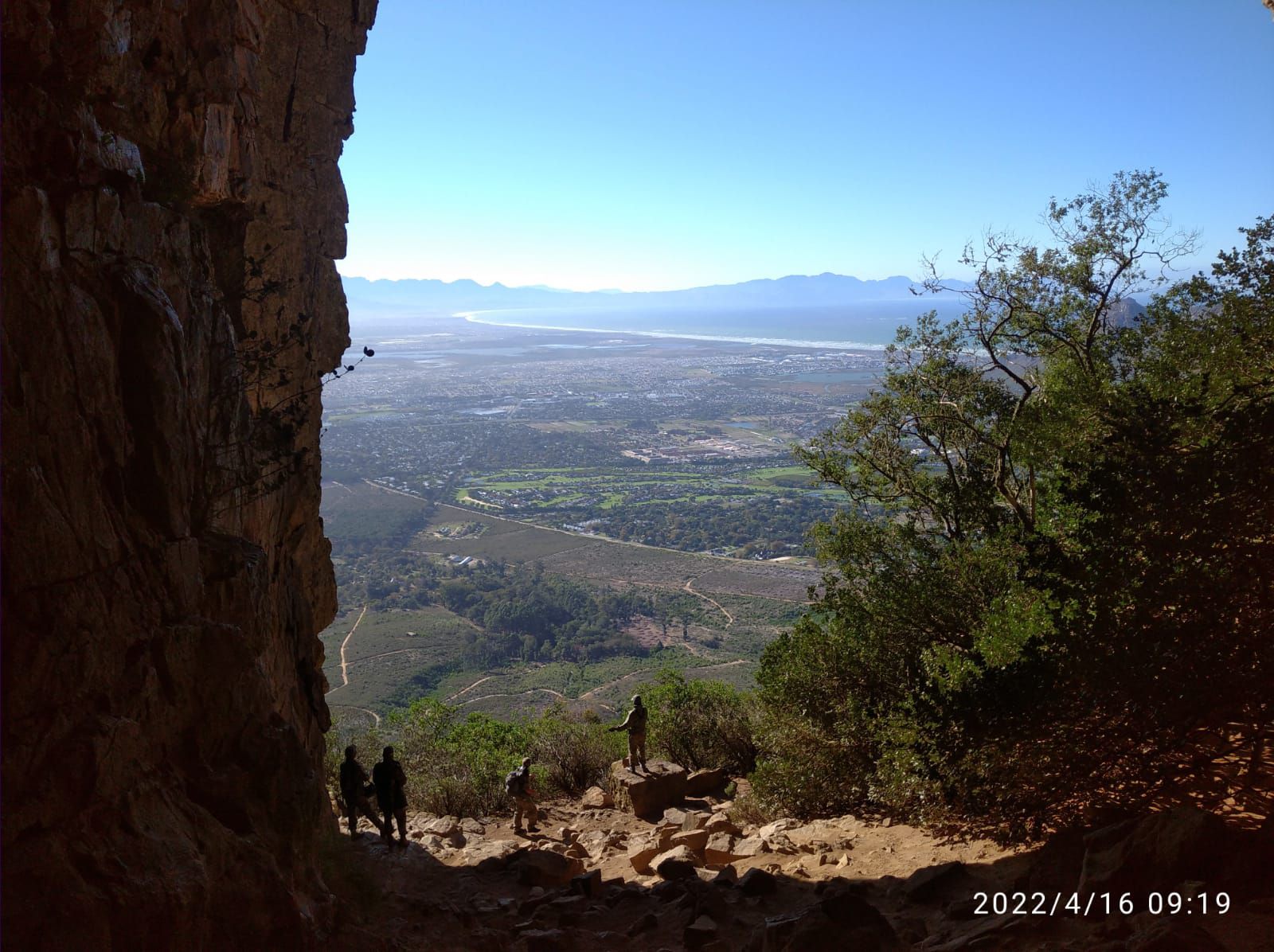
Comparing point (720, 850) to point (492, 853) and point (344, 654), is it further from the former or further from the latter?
point (344, 654)

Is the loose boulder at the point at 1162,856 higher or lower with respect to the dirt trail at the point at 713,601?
higher

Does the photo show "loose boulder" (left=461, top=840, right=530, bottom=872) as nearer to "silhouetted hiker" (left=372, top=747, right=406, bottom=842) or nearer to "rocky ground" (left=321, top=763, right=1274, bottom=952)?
"rocky ground" (left=321, top=763, right=1274, bottom=952)

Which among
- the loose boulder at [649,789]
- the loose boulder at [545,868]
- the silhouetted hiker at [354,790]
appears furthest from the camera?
the loose boulder at [649,789]

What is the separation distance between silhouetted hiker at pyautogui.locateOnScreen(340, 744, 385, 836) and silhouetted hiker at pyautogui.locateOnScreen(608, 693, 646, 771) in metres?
5.76

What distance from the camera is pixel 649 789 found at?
17.8m

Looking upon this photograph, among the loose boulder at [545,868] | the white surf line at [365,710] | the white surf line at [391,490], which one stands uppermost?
the loose boulder at [545,868]

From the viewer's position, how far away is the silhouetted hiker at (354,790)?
1405cm

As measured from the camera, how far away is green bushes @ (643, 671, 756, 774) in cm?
2216

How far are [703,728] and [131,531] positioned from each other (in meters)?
17.8

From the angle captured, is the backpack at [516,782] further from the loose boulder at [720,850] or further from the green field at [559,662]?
the green field at [559,662]

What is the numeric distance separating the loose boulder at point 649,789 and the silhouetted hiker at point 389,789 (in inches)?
216

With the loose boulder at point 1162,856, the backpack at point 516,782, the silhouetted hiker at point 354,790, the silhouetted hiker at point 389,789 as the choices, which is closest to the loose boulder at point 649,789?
the backpack at point 516,782

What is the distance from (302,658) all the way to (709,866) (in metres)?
7.68

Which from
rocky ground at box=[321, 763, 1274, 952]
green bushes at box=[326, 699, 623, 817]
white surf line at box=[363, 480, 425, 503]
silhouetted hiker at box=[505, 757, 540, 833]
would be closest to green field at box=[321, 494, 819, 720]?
white surf line at box=[363, 480, 425, 503]
